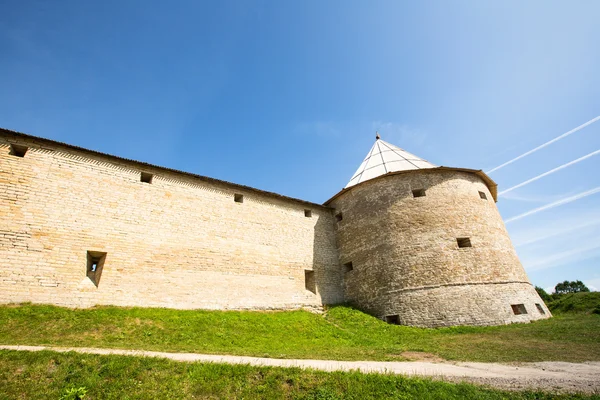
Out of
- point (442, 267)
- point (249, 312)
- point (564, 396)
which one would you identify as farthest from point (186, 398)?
point (442, 267)

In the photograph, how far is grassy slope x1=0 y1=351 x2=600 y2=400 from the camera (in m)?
4.55

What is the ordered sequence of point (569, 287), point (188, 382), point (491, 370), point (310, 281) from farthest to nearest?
point (569, 287) → point (310, 281) → point (491, 370) → point (188, 382)

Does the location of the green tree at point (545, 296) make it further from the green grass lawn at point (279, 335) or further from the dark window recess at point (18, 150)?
the dark window recess at point (18, 150)

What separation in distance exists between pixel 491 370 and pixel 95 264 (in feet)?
39.0

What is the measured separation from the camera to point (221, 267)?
12.8m

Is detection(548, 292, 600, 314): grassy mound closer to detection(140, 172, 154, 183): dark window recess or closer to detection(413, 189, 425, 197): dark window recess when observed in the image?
detection(413, 189, 425, 197): dark window recess

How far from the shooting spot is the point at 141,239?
1141 cm

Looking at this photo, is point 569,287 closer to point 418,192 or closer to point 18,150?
point 418,192

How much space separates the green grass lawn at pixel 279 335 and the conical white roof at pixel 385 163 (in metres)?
8.55

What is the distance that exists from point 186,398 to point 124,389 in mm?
982

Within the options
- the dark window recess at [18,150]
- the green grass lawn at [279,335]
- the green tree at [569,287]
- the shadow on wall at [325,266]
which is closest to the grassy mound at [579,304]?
the green grass lawn at [279,335]

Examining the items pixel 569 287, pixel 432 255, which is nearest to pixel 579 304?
pixel 432 255

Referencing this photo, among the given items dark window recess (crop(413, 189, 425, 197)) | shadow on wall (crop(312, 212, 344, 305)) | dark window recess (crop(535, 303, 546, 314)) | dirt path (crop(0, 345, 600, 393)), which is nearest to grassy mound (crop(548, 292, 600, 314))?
dark window recess (crop(535, 303, 546, 314))

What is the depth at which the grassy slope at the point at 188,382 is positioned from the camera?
14.9ft
